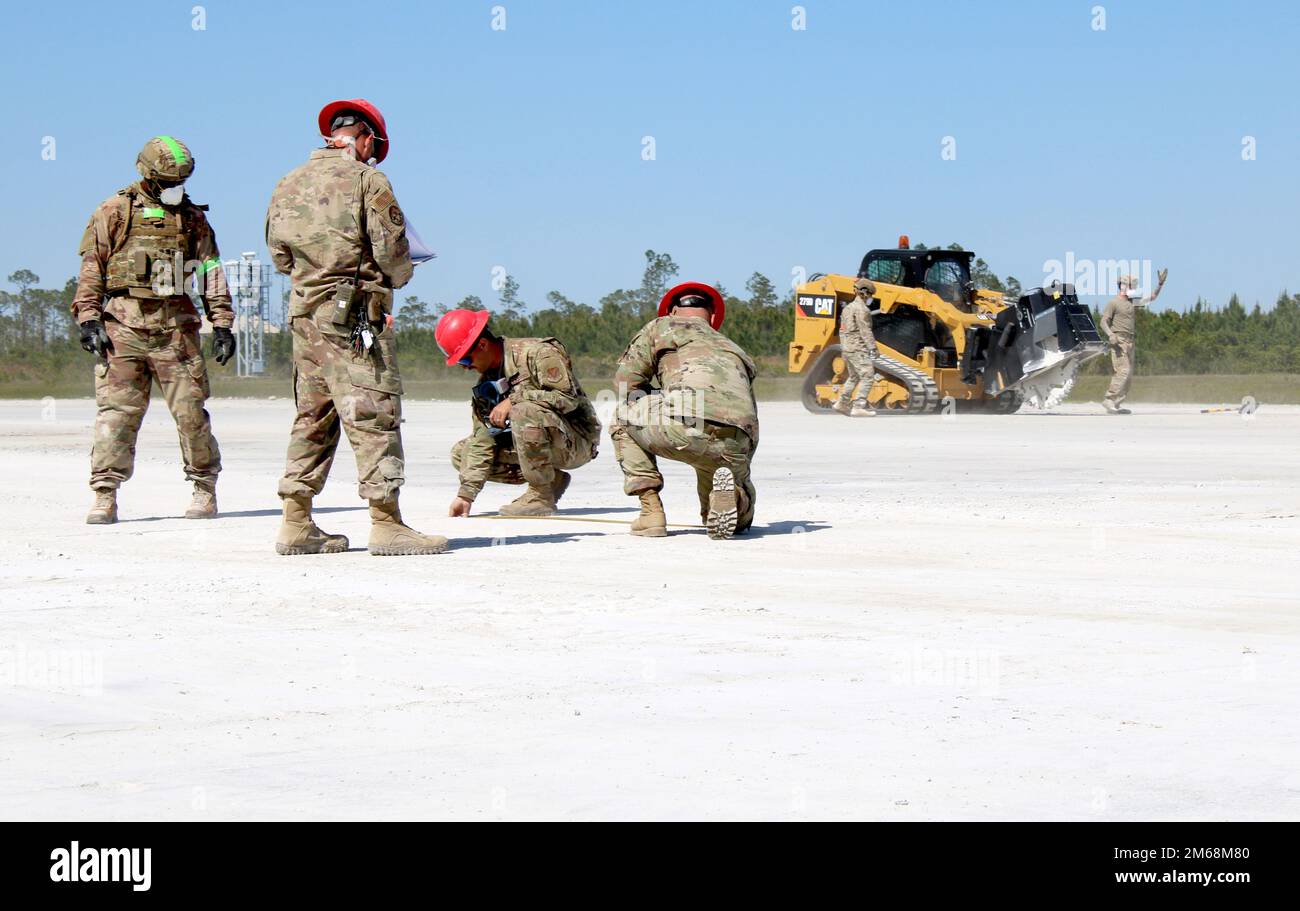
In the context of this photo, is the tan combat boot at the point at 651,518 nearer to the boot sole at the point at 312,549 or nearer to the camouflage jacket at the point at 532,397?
the camouflage jacket at the point at 532,397

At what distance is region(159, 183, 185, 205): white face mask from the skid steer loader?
58.3 feet

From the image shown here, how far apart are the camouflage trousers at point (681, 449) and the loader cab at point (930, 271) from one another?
746 inches

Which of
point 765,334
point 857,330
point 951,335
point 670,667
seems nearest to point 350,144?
point 670,667

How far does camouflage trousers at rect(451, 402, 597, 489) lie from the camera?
10.8 m

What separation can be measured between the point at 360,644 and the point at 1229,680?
284 cm

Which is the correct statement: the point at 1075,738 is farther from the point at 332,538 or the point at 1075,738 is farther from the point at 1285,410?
the point at 1285,410

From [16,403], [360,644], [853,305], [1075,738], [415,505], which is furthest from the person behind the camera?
[16,403]

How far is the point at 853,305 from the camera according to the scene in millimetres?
27453

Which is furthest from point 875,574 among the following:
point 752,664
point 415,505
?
point 415,505

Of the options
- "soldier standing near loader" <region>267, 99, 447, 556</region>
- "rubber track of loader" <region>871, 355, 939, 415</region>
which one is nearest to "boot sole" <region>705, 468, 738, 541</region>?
"soldier standing near loader" <region>267, 99, 447, 556</region>

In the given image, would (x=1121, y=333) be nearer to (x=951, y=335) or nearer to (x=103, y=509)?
(x=951, y=335)

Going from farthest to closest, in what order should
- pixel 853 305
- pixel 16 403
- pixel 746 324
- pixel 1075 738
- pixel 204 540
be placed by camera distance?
1. pixel 746 324
2. pixel 16 403
3. pixel 853 305
4. pixel 204 540
5. pixel 1075 738

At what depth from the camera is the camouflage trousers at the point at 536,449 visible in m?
10.8

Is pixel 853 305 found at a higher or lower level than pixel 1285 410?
higher
